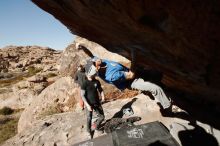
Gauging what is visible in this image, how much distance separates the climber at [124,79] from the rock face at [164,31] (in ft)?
1.60

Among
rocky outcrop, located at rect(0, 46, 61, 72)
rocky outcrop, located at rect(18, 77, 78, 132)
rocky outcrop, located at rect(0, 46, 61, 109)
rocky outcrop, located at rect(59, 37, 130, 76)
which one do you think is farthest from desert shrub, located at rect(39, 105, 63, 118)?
rocky outcrop, located at rect(0, 46, 61, 72)

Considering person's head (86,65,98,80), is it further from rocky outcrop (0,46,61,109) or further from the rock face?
rocky outcrop (0,46,61,109)

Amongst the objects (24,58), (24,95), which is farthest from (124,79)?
(24,58)

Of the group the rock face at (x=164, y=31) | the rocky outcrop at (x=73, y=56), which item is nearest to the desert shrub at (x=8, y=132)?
the rocky outcrop at (x=73, y=56)

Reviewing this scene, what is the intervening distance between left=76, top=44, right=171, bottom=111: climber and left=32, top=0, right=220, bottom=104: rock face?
0.49 m

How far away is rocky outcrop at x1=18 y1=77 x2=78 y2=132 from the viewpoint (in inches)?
650

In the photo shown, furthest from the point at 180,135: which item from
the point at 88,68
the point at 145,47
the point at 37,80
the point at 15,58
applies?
the point at 15,58

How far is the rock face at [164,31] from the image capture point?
4094mm

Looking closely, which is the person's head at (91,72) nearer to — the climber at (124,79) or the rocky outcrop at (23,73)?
the climber at (124,79)

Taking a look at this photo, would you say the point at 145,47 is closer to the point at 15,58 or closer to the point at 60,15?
the point at 60,15

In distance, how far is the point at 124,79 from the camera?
7367 millimetres

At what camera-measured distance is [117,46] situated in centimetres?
696

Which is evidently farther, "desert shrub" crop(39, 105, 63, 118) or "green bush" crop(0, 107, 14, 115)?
"green bush" crop(0, 107, 14, 115)

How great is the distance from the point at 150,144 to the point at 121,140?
0.82 meters
